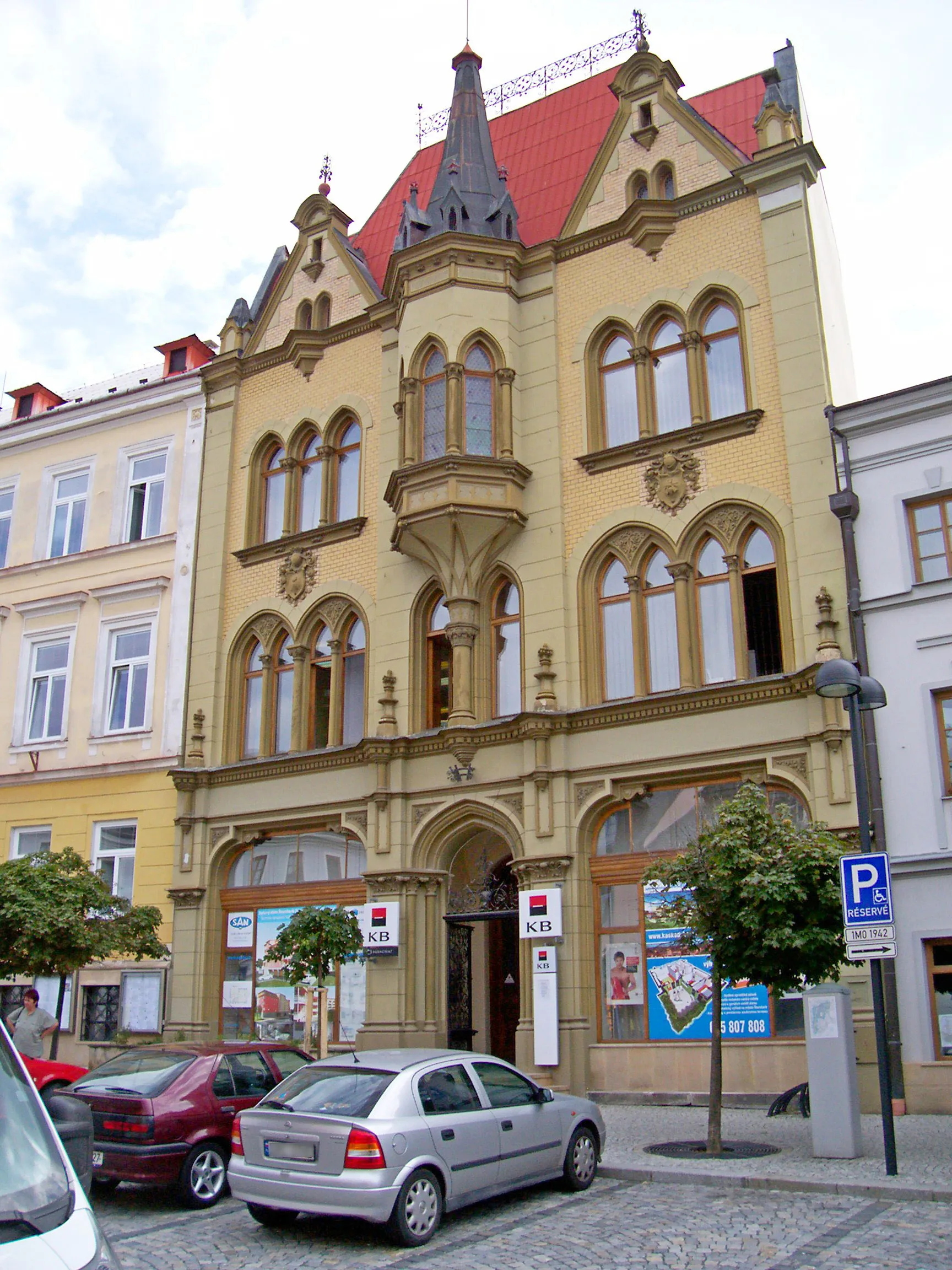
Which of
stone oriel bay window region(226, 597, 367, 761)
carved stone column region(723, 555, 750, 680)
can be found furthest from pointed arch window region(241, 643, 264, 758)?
carved stone column region(723, 555, 750, 680)

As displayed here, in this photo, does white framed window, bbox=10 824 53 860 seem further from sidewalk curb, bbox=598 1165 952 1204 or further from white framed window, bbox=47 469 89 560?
sidewalk curb, bbox=598 1165 952 1204

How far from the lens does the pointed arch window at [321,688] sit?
24172 mm

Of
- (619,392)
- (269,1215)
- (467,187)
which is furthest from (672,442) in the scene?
(269,1215)

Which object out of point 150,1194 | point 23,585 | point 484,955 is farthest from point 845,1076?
point 23,585

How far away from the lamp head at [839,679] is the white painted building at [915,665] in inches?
220

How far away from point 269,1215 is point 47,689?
1978 cm

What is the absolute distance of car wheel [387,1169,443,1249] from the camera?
31.2 feet

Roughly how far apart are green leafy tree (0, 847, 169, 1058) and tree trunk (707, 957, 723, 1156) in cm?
1064

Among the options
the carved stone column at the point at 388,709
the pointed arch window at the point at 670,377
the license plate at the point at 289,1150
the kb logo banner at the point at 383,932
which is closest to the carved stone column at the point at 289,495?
the carved stone column at the point at 388,709

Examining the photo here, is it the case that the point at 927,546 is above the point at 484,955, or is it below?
above

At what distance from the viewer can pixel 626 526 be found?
21.4 metres

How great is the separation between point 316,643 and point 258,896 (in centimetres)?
520

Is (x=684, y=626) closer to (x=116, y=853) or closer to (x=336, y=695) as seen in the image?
(x=336, y=695)

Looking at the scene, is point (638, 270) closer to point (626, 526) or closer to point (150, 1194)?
point (626, 526)
